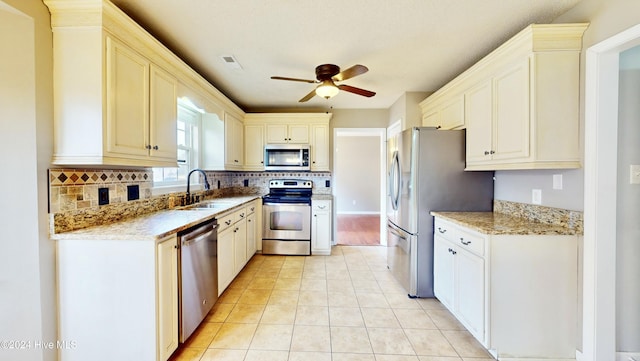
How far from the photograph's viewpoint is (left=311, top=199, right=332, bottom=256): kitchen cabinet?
3939 mm

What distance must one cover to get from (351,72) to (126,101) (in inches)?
67.4

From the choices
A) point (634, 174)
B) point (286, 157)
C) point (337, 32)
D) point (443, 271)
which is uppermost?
point (337, 32)

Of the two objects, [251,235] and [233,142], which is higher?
[233,142]

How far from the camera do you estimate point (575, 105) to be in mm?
1732

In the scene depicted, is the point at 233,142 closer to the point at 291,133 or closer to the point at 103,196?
the point at 291,133

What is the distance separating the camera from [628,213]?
1.62 m

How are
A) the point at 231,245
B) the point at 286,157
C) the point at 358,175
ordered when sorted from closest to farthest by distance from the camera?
the point at 231,245 → the point at 286,157 → the point at 358,175

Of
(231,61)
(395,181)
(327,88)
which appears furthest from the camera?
(395,181)

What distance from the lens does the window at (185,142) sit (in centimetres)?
306

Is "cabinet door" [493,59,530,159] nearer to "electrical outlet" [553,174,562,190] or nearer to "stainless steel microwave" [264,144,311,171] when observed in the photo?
"electrical outlet" [553,174,562,190]

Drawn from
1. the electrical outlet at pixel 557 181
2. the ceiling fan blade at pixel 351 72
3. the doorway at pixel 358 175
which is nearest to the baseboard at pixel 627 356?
the electrical outlet at pixel 557 181

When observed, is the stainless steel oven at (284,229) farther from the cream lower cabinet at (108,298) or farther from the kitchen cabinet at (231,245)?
the cream lower cabinet at (108,298)

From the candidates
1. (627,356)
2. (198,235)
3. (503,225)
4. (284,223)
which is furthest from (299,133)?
(627,356)

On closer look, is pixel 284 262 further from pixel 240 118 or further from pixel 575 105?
pixel 575 105
